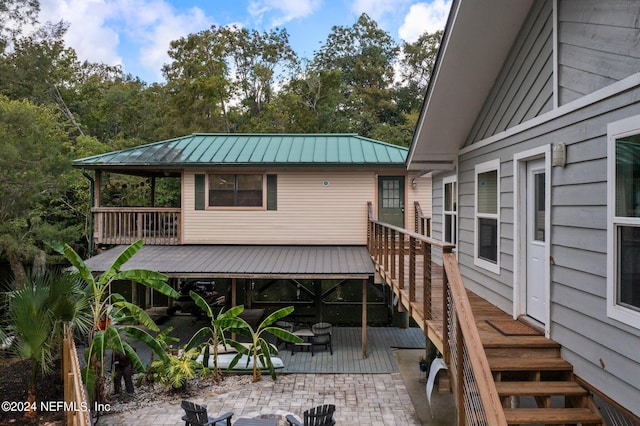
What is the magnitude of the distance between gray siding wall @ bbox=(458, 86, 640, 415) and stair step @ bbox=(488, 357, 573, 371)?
0.11m

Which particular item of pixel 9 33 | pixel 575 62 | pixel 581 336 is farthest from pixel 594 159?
pixel 9 33

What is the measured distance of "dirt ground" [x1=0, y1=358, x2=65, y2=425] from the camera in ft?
21.9

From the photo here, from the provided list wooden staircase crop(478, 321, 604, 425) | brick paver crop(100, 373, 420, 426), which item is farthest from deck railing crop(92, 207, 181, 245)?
wooden staircase crop(478, 321, 604, 425)

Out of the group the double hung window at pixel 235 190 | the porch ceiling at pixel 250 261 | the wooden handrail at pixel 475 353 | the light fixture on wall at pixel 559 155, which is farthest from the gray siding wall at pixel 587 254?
the double hung window at pixel 235 190

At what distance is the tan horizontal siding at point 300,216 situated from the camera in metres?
13.4

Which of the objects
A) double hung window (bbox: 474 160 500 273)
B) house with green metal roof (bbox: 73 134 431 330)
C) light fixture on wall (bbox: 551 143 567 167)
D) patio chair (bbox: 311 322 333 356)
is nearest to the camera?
light fixture on wall (bbox: 551 143 567 167)

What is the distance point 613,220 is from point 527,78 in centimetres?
245

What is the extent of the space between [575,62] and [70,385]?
6.70 m

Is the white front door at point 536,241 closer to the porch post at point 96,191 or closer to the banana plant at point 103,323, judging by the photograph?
the banana plant at point 103,323

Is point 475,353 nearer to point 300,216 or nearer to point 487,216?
point 487,216

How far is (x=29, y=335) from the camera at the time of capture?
6.66m

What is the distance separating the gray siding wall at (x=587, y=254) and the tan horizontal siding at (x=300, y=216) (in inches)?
334

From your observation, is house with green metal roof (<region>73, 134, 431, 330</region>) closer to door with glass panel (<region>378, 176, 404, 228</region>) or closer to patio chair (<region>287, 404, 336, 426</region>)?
door with glass panel (<region>378, 176, 404, 228</region>)

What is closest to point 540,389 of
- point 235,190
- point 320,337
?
point 320,337
